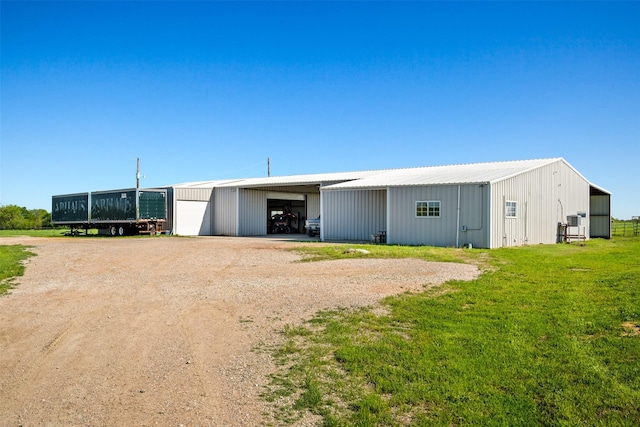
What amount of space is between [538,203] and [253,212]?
18434mm

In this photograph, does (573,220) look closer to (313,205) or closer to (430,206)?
(430,206)

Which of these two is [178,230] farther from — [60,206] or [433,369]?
[433,369]

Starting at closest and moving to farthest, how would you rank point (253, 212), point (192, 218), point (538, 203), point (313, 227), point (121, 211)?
point (538, 203)
point (313, 227)
point (121, 211)
point (192, 218)
point (253, 212)

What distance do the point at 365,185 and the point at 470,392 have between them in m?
20.2

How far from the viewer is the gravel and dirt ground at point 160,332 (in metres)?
4.92

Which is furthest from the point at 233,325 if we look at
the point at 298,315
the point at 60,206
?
the point at 60,206

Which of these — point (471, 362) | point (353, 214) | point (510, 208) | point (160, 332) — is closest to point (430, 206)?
point (510, 208)

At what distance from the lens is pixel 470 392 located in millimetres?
5039

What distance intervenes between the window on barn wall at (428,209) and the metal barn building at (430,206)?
0.14 ft

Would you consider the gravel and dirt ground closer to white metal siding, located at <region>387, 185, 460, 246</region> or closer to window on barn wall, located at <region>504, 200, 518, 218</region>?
white metal siding, located at <region>387, 185, 460, 246</region>

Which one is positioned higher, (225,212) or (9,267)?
(225,212)

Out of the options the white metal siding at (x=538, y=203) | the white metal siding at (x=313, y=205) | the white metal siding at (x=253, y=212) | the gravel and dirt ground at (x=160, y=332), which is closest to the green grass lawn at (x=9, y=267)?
the gravel and dirt ground at (x=160, y=332)

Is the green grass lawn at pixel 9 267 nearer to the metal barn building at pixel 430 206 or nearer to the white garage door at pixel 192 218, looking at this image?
the metal barn building at pixel 430 206

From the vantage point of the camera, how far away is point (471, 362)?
19.1 feet
